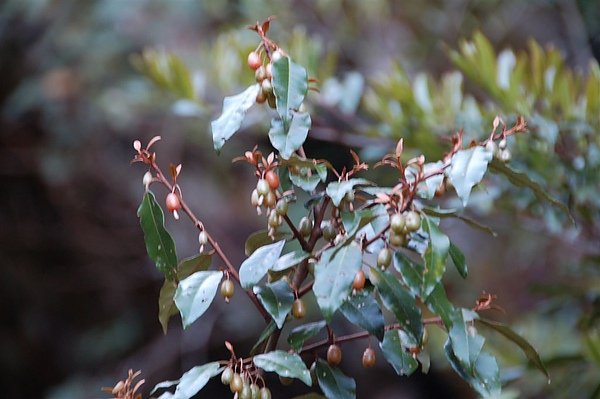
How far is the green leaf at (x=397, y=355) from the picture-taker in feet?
2.01

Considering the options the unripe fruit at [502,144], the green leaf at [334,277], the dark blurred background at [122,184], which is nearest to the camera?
the green leaf at [334,277]

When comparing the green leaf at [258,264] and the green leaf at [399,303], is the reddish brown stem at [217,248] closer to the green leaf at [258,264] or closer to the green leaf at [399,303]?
the green leaf at [258,264]

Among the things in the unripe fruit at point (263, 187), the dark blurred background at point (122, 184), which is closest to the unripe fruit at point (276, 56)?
the unripe fruit at point (263, 187)

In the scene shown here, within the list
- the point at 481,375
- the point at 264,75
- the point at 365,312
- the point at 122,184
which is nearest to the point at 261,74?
the point at 264,75

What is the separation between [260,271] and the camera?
1.96 feet

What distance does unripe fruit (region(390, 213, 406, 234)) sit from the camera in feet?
1.76

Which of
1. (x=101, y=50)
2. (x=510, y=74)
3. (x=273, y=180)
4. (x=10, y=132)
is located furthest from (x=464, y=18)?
(x=273, y=180)

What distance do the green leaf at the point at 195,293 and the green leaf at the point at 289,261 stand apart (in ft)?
0.15

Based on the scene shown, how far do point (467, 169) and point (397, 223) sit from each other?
0.25 ft

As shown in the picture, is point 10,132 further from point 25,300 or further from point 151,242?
point 151,242

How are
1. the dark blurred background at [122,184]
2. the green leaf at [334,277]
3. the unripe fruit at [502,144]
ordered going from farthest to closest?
the dark blurred background at [122,184], the unripe fruit at [502,144], the green leaf at [334,277]

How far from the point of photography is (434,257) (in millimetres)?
553

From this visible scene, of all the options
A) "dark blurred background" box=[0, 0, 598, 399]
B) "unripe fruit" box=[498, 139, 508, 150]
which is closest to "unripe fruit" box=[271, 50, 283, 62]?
"unripe fruit" box=[498, 139, 508, 150]

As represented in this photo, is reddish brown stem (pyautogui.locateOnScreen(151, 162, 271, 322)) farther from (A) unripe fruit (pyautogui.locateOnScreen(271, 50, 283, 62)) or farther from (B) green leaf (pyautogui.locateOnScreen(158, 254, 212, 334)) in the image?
(A) unripe fruit (pyautogui.locateOnScreen(271, 50, 283, 62))
